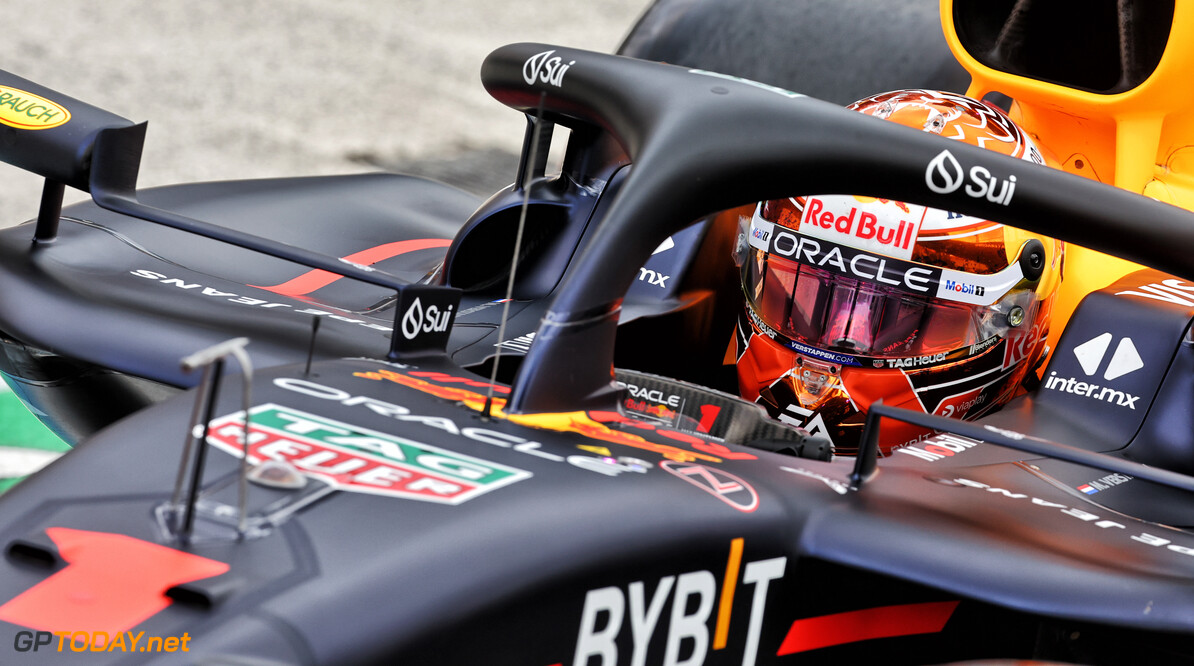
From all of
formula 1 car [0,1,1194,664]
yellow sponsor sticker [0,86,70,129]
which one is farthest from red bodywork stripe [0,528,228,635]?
yellow sponsor sticker [0,86,70,129]

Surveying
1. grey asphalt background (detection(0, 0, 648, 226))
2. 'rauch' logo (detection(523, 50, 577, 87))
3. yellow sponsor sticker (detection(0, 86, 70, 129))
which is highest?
'rauch' logo (detection(523, 50, 577, 87))

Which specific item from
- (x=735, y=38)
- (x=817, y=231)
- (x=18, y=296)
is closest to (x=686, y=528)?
(x=817, y=231)

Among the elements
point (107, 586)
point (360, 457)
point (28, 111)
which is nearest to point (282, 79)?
point (28, 111)

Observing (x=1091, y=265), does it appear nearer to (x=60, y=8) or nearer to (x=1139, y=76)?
(x=1139, y=76)

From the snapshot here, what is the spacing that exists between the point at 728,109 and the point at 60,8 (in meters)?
5.76

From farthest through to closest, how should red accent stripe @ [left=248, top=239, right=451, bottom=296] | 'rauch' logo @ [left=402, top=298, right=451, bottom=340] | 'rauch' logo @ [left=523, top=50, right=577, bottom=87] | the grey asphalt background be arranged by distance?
1. the grey asphalt background
2. red accent stripe @ [left=248, top=239, right=451, bottom=296]
3. 'rauch' logo @ [left=523, top=50, right=577, bottom=87]
4. 'rauch' logo @ [left=402, top=298, right=451, bottom=340]

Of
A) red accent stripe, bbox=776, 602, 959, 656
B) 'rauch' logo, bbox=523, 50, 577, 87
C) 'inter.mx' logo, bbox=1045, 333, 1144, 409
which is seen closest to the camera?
red accent stripe, bbox=776, 602, 959, 656

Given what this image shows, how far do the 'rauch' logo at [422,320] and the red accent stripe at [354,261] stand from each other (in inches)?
17.5

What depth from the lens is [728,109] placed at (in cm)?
105

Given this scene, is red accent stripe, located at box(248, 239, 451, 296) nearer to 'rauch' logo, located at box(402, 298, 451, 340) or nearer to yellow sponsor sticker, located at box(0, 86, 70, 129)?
yellow sponsor sticker, located at box(0, 86, 70, 129)

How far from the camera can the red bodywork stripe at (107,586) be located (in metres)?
0.73

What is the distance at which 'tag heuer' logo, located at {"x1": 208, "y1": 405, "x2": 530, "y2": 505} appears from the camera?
33.3 inches

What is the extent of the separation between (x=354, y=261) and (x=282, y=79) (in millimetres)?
4126

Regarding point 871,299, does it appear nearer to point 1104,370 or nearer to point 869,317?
point 869,317
